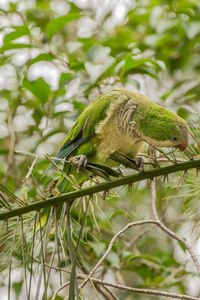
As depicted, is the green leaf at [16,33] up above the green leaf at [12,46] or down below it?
above

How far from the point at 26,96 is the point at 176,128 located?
1.74 m

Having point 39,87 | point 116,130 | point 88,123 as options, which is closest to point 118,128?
point 116,130

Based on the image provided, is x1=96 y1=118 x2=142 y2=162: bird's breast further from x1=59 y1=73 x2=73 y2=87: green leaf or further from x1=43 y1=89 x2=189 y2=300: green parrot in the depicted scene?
x1=59 y1=73 x2=73 y2=87: green leaf

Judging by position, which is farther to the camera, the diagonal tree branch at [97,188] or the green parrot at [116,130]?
the green parrot at [116,130]

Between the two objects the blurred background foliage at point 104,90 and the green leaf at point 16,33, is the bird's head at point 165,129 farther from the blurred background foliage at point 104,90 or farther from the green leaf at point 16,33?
the green leaf at point 16,33

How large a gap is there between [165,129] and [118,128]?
24 cm

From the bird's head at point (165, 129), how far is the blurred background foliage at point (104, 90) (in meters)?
0.06

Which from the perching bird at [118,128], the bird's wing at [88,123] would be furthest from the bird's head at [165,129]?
the bird's wing at [88,123]

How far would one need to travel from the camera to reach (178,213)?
293cm

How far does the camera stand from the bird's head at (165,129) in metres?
1.45

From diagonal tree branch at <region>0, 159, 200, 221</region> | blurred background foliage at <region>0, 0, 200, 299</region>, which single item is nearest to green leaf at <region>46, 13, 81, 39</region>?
blurred background foliage at <region>0, 0, 200, 299</region>

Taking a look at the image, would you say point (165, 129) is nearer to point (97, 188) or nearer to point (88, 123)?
point (88, 123)

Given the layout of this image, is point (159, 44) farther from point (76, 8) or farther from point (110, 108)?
point (110, 108)

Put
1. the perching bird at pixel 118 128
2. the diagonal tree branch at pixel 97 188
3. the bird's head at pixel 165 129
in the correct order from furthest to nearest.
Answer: the perching bird at pixel 118 128
the bird's head at pixel 165 129
the diagonal tree branch at pixel 97 188
